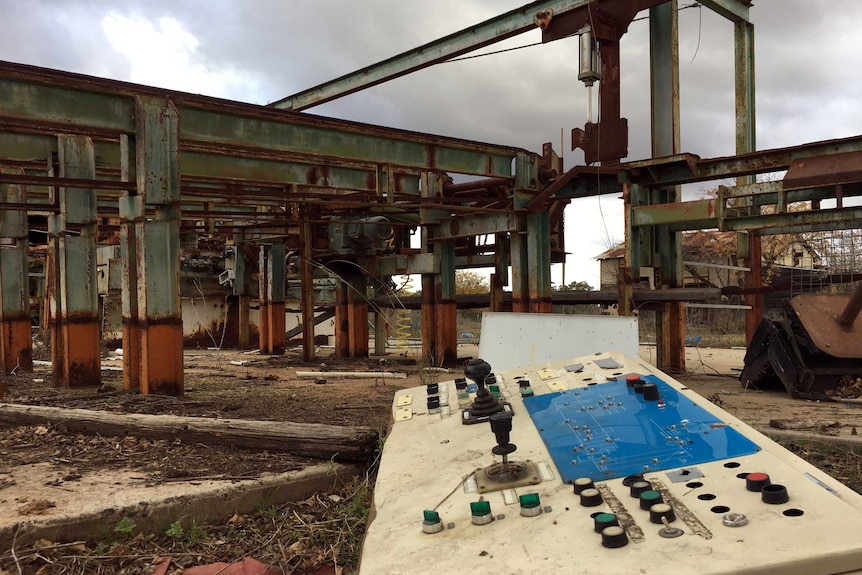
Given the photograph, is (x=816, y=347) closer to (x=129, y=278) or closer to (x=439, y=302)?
(x=439, y=302)

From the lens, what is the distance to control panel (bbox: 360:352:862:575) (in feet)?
5.38

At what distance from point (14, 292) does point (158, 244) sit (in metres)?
5.16

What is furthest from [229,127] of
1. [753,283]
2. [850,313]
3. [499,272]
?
[753,283]

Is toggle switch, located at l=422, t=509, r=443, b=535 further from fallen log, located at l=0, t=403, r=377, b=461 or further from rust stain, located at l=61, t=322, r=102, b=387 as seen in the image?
rust stain, located at l=61, t=322, r=102, b=387

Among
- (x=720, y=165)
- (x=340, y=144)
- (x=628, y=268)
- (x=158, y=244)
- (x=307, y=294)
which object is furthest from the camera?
(x=307, y=294)

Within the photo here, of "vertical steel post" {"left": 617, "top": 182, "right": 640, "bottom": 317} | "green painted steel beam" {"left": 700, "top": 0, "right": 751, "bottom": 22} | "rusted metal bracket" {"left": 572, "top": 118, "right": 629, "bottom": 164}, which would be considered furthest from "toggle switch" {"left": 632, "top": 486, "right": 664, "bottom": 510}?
"green painted steel beam" {"left": 700, "top": 0, "right": 751, "bottom": 22}

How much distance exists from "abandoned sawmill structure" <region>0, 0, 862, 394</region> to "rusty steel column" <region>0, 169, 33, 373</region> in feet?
0.08

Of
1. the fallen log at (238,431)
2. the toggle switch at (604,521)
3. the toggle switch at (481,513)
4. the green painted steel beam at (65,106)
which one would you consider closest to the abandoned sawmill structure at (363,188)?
the green painted steel beam at (65,106)

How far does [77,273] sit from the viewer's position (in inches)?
320

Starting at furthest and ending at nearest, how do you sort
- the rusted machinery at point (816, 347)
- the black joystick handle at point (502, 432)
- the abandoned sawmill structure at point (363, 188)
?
the rusted machinery at point (816, 347) → the abandoned sawmill structure at point (363, 188) → the black joystick handle at point (502, 432)

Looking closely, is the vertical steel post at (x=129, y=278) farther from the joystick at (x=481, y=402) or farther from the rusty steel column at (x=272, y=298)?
the rusty steel column at (x=272, y=298)

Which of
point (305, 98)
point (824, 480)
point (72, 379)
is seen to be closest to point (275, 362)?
point (72, 379)

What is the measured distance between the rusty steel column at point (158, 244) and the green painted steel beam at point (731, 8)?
8.71 meters

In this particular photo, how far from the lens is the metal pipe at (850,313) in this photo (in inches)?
276
